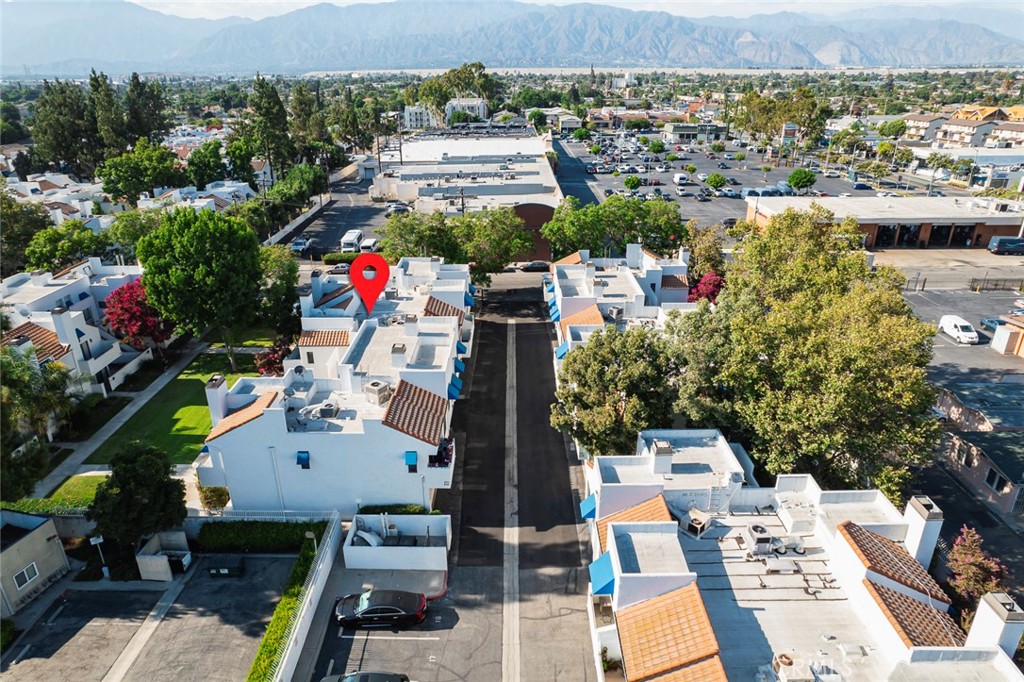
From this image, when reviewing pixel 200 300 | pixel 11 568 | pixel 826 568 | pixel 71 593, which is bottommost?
pixel 71 593

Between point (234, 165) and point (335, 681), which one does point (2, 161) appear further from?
point (335, 681)

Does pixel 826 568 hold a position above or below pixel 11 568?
above

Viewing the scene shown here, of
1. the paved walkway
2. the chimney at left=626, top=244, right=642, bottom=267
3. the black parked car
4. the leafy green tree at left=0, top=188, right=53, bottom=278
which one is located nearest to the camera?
the black parked car

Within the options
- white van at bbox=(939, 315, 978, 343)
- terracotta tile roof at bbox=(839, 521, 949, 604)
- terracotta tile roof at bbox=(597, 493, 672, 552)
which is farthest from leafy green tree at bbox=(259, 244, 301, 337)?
white van at bbox=(939, 315, 978, 343)

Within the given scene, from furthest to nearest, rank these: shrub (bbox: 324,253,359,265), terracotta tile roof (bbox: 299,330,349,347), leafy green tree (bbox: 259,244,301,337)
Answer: shrub (bbox: 324,253,359,265) → leafy green tree (bbox: 259,244,301,337) → terracotta tile roof (bbox: 299,330,349,347)

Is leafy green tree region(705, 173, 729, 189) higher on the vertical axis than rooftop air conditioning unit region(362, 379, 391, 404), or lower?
higher

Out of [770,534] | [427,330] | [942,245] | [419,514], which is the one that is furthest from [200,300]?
[942,245]

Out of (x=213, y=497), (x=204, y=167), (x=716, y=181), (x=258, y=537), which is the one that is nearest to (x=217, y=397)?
(x=213, y=497)

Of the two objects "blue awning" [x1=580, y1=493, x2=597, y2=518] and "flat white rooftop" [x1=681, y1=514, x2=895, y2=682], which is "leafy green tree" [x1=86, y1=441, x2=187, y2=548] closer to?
"blue awning" [x1=580, y1=493, x2=597, y2=518]

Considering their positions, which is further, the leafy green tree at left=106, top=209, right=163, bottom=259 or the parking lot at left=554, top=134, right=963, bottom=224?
the parking lot at left=554, top=134, right=963, bottom=224
